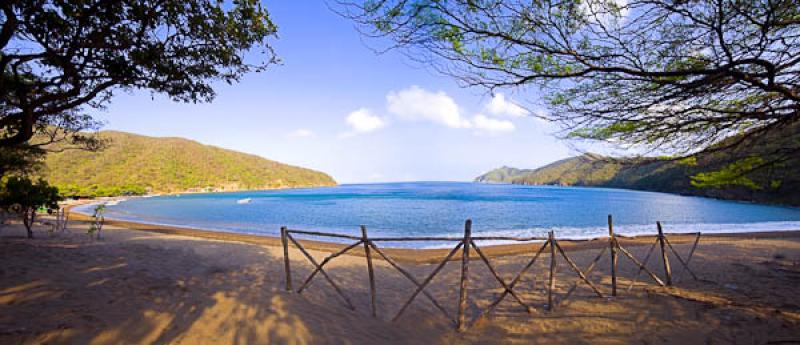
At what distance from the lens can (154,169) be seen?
225 ft

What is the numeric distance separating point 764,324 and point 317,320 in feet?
23.5

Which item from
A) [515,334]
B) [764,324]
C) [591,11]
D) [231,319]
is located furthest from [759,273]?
[231,319]

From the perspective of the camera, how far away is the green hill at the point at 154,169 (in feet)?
183

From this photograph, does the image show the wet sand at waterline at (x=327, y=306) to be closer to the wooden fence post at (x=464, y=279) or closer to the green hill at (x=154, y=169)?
the wooden fence post at (x=464, y=279)

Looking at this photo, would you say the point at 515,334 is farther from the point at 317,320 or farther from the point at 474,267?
the point at 474,267

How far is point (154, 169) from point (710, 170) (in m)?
89.5

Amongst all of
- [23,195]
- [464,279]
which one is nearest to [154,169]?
[23,195]

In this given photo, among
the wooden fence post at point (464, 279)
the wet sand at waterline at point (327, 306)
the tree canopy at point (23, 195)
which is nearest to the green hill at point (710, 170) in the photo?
the wooden fence post at point (464, 279)

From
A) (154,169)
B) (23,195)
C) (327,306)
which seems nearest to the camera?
(327,306)

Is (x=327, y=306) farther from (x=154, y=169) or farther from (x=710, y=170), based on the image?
(x=154, y=169)

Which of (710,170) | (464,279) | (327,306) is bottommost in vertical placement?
(327,306)

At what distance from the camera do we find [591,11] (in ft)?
10.9

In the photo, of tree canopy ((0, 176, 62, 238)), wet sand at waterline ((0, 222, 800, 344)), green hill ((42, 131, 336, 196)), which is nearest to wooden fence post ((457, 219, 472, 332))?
wet sand at waterline ((0, 222, 800, 344))

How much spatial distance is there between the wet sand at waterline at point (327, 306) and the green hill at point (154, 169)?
173 ft
